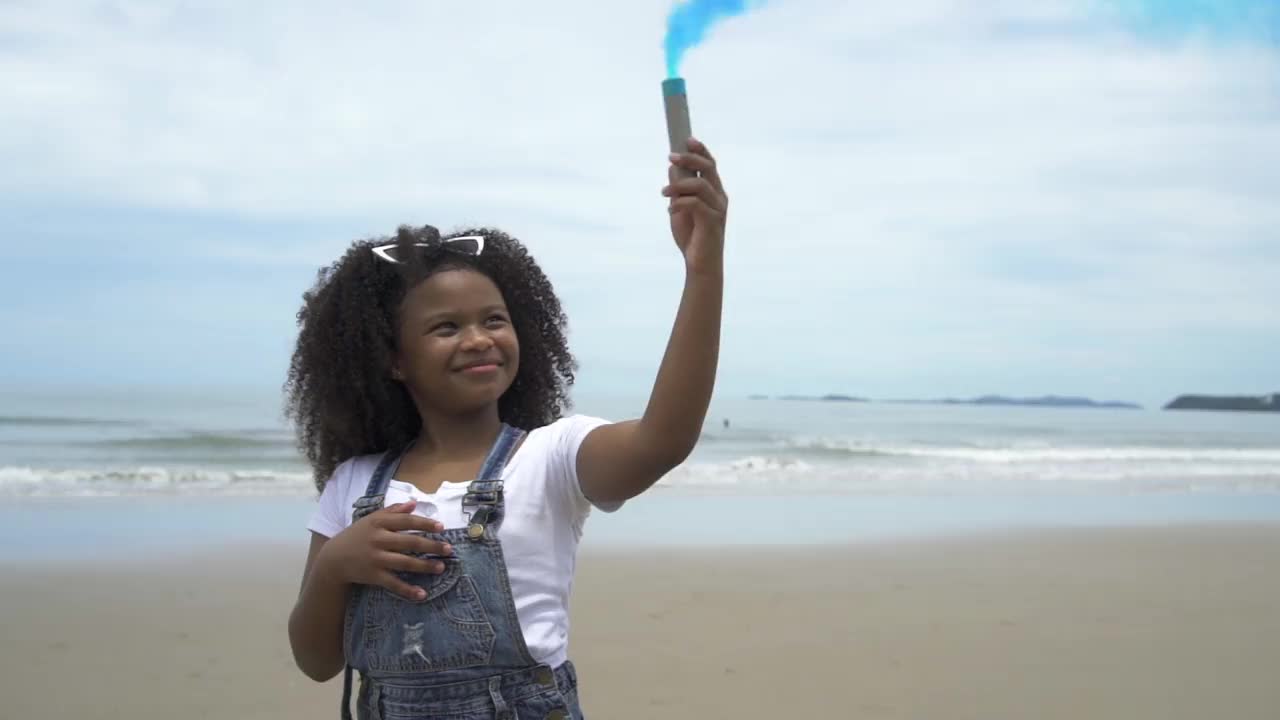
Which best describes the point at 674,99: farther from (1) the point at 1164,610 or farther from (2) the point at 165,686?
(1) the point at 1164,610

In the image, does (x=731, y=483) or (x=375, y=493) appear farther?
(x=731, y=483)

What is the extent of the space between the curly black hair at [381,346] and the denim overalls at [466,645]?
432mm

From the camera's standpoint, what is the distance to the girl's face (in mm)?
2109

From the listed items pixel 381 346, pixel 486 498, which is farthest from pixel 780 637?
pixel 486 498

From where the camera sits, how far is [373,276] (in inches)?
89.7

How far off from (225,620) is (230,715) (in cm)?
163

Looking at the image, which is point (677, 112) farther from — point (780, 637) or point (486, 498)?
point (780, 637)

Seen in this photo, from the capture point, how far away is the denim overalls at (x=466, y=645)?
1.88 meters

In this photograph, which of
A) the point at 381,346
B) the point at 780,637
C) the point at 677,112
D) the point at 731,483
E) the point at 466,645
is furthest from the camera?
the point at 731,483

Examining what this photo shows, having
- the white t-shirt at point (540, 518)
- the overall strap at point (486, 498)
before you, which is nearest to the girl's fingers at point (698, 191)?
the white t-shirt at point (540, 518)

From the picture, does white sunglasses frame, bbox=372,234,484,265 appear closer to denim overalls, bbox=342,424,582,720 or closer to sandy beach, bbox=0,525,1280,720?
denim overalls, bbox=342,424,582,720

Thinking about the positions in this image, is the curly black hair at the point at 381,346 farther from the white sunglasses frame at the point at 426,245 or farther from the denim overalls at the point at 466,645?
the denim overalls at the point at 466,645

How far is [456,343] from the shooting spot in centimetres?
212

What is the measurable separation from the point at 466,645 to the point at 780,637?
4.29 m
